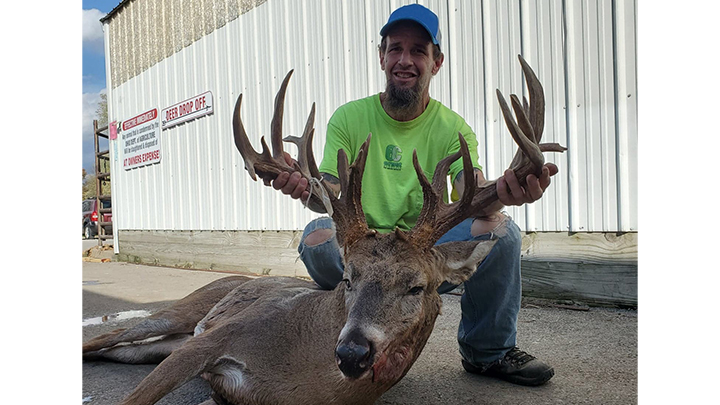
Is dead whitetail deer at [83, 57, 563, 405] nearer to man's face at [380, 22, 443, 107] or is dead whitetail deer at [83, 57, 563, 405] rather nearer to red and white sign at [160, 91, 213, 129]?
man's face at [380, 22, 443, 107]

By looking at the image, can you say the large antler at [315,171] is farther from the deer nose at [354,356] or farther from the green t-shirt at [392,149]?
the deer nose at [354,356]

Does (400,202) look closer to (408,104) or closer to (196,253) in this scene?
(408,104)

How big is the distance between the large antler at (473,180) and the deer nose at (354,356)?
0.48m

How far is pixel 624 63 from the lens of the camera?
11.1ft

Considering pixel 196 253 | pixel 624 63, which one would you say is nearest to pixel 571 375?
pixel 624 63

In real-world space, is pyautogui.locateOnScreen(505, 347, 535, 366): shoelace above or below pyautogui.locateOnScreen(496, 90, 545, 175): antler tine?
below

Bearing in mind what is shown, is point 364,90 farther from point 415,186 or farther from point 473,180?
point 473,180

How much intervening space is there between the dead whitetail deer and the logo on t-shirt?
0.44 m

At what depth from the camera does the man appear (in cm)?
230

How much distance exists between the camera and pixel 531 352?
2799 mm

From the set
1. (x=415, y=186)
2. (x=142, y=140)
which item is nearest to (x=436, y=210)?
(x=415, y=186)

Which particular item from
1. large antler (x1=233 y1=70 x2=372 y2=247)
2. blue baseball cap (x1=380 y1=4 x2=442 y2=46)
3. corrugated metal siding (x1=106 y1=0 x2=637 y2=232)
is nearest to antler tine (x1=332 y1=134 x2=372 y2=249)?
large antler (x1=233 y1=70 x2=372 y2=247)

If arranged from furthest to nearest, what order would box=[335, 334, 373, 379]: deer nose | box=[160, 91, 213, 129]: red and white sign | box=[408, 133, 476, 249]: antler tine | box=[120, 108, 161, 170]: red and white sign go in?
box=[160, 91, 213, 129]: red and white sign → box=[120, 108, 161, 170]: red and white sign → box=[408, 133, 476, 249]: antler tine → box=[335, 334, 373, 379]: deer nose

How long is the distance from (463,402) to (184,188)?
545 centimetres
